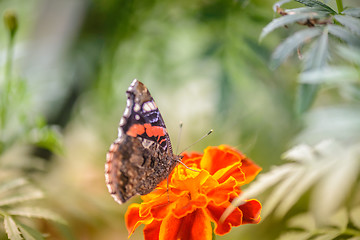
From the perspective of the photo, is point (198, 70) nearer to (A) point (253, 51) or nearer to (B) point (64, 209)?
(A) point (253, 51)

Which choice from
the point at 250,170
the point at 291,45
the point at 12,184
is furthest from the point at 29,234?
the point at 291,45

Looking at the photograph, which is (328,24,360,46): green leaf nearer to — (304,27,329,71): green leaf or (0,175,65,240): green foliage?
(304,27,329,71): green leaf

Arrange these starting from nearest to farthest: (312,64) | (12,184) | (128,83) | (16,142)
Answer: (312,64), (12,184), (16,142), (128,83)

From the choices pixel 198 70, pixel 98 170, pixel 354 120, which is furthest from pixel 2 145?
pixel 98 170

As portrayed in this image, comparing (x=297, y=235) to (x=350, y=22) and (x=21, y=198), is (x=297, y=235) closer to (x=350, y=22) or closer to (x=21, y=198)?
(x=350, y=22)

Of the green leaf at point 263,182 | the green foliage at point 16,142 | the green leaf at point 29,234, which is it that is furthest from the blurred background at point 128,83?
the green leaf at point 263,182

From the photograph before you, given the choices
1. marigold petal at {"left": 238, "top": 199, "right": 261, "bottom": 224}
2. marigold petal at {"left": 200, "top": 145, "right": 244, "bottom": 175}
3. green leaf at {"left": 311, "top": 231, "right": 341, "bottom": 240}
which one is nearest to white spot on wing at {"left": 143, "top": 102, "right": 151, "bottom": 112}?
marigold petal at {"left": 200, "top": 145, "right": 244, "bottom": 175}
